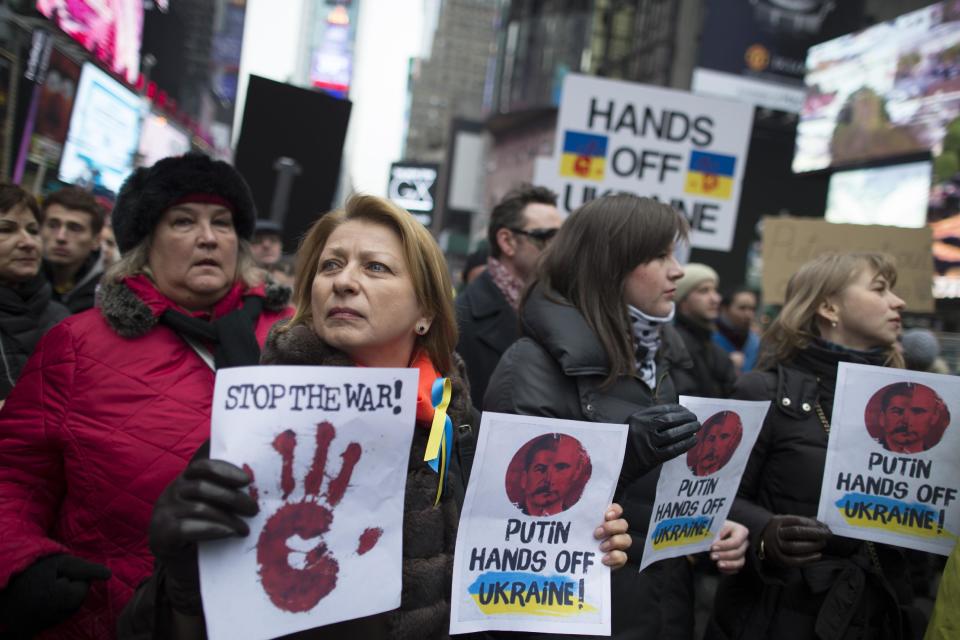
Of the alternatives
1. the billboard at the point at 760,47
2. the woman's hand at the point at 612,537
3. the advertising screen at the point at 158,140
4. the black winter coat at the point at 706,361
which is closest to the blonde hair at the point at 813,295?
the woman's hand at the point at 612,537

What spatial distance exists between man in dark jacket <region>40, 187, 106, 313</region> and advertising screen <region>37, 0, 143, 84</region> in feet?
20.8

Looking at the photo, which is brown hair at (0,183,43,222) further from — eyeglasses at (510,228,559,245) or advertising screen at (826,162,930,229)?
advertising screen at (826,162,930,229)

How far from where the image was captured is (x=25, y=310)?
11.3 ft

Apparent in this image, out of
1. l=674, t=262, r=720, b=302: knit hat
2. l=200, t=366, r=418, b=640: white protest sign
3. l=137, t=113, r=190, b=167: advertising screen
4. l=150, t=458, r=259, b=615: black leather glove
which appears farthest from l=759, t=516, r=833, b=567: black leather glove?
l=137, t=113, r=190, b=167: advertising screen

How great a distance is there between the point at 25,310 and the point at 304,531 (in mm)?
2403

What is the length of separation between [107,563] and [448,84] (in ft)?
419

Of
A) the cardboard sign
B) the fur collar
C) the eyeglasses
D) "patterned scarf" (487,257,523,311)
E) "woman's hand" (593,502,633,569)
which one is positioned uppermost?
the cardboard sign

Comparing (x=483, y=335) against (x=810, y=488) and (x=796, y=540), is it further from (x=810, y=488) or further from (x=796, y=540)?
(x=796, y=540)

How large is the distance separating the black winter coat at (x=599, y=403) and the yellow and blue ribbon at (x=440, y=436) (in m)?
0.44

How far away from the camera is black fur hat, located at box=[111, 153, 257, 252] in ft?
8.82

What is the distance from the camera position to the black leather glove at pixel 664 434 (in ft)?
7.19

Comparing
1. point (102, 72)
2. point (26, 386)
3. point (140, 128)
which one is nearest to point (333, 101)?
point (26, 386)

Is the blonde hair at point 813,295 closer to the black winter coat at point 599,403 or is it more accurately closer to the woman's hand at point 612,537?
the black winter coat at point 599,403

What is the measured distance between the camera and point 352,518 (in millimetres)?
1741
